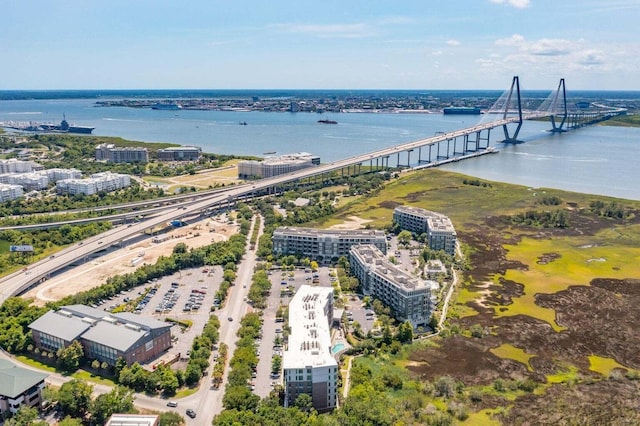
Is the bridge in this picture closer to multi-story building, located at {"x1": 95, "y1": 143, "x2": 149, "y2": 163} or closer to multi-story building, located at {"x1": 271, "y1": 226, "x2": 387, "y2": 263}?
multi-story building, located at {"x1": 271, "y1": 226, "x2": 387, "y2": 263}

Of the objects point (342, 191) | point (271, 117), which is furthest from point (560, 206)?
point (271, 117)

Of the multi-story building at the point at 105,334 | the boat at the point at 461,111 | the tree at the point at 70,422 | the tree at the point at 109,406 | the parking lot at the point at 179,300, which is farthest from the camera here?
the boat at the point at 461,111

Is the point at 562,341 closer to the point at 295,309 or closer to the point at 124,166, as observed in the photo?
the point at 295,309

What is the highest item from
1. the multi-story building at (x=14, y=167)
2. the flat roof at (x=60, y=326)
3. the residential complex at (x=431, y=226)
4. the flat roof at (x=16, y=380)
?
the multi-story building at (x=14, y=167)

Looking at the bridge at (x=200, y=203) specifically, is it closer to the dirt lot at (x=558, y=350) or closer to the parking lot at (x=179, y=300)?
the parking lot at (x=179, y=300)

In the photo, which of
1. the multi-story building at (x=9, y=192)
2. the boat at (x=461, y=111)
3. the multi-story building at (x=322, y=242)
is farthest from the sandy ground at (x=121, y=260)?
the boat at (x=461, y=111)

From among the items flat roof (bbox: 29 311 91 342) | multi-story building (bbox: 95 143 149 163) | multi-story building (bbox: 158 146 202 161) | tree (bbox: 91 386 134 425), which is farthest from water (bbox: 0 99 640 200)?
tree (bbox: 91 386 134 425)
